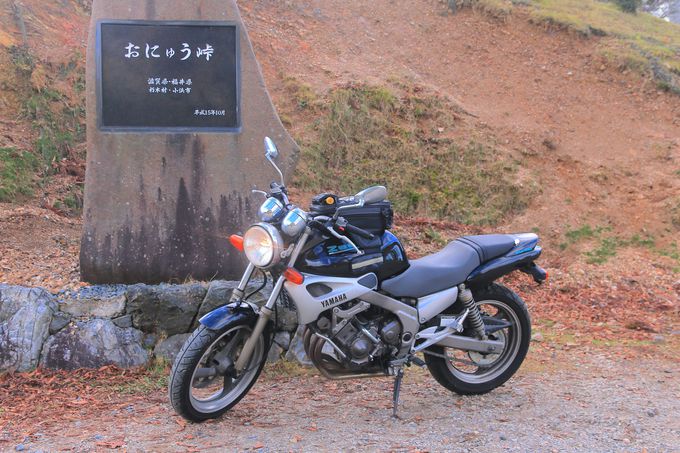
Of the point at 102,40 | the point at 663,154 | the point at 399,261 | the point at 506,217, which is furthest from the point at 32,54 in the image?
the point at 663,154

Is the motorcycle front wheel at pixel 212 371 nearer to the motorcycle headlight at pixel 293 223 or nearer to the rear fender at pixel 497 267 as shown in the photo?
the motorcycle headlight at pixel 293 223

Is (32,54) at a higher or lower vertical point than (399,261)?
higher

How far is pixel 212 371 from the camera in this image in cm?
397

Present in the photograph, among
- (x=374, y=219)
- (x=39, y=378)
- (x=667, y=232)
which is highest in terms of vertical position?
(x=374, y=219)

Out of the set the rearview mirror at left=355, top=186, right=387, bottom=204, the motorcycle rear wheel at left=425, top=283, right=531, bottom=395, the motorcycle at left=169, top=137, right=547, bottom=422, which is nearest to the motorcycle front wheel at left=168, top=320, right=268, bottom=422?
the motorcycle at left=169, top=137, right=547, bottom=422

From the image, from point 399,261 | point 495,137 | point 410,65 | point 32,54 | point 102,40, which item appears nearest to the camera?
A: point 399,261

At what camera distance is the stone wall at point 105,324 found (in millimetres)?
4891

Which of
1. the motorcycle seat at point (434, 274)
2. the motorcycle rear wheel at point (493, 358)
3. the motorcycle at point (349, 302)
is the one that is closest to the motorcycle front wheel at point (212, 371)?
the motorcycle at point (349, 302)

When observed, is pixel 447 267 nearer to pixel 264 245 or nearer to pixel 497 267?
pixel 497 267

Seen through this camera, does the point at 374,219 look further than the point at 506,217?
No

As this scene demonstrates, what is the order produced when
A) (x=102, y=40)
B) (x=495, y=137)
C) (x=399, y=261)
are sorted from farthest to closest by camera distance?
1. (x=495, y=137)
2. (x=102, y=40)
3. (x=399, y=261)

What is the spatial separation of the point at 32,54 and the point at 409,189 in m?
5.71

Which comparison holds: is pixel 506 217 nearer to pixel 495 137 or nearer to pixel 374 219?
pixel 495 137

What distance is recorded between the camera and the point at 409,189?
906cm
